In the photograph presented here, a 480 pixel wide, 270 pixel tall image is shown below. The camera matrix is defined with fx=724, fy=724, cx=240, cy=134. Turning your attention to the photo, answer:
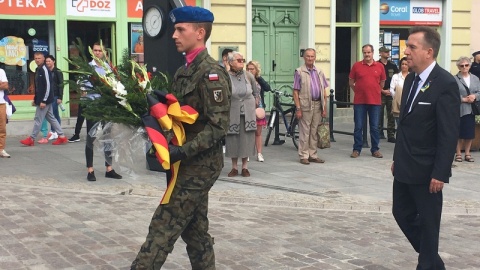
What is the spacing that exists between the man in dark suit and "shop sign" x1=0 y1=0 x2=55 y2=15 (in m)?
12.1

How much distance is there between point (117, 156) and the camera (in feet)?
15.4

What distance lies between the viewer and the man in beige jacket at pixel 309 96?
1138 cm

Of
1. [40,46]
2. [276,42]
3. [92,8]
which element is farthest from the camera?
[276,42]

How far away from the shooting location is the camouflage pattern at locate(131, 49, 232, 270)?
446 centimetres

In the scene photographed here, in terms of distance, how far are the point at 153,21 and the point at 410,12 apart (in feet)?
37.1

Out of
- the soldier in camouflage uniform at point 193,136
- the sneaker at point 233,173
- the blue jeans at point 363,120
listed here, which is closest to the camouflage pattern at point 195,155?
the soldier in camouflage uniform at point 193,136

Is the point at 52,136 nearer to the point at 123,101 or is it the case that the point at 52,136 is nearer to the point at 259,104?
the point at 259,104

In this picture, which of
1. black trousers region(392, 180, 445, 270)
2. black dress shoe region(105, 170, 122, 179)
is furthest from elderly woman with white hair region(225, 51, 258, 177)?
black trousers region(392, 180, 445, 270)

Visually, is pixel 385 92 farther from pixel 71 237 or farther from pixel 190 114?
pixel 190 114

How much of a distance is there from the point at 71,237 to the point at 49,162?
204 inches

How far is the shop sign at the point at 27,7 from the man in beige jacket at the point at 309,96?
6.89 m

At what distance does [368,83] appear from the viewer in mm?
12414

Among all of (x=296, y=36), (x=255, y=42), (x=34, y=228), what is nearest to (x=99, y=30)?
(x=255, y=42)

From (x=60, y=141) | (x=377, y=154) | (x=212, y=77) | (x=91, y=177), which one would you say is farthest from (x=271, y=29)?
(x=212, y=77)
